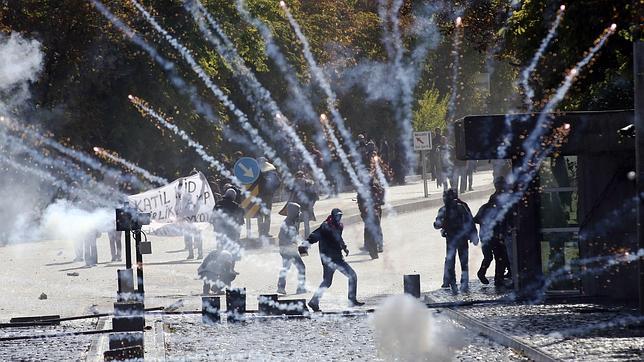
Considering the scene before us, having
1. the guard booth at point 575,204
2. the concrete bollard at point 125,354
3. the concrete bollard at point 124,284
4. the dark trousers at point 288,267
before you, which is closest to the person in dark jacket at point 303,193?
the dark trousers at point 288,267

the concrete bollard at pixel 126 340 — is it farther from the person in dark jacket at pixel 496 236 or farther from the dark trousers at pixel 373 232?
the dark trousers at pixel 373 232

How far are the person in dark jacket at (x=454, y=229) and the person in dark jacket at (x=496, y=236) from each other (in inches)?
8.1

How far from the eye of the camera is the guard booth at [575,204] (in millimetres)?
19328

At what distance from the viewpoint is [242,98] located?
156ft

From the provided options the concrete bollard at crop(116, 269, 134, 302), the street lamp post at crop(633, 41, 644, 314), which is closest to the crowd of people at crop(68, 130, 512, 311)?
the concrete bollard at crop(116, 269, 134, 302)

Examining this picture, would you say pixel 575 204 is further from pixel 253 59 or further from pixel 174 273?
pixel 253 59

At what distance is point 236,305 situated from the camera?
63.7ft

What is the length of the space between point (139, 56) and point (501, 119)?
70.3ft

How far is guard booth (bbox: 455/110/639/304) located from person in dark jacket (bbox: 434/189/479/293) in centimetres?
155

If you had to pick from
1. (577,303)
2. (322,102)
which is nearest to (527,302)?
Result: (577,303)

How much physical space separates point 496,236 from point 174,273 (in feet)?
22.2

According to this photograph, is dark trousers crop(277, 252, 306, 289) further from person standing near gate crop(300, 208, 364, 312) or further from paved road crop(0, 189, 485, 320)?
person standing near gate crop(300, 208, 364, 312)

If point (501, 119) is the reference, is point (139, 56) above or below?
above

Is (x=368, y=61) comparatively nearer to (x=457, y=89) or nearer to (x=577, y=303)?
(x=457, y=89)
